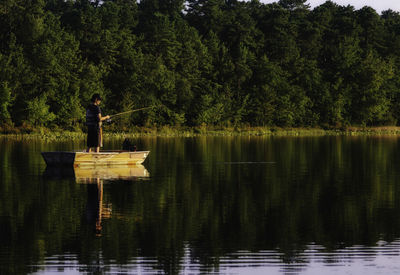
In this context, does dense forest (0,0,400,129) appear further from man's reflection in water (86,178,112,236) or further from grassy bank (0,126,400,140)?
man's reflection in water (86,178,112,236)

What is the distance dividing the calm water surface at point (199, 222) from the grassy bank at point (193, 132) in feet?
132

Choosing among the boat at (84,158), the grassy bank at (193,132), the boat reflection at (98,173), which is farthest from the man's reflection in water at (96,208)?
the grassy bank at (193,132)

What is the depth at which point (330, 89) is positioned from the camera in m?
108

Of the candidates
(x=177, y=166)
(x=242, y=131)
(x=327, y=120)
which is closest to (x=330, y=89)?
(x=327, y=120)

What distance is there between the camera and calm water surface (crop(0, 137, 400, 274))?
44.2 feet

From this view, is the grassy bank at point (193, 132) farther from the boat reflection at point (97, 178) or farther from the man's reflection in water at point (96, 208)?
the man's reflection in water at point (96, 208)

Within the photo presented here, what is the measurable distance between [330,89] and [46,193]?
88424 mm

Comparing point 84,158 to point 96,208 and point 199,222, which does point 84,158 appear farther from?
point 199,222

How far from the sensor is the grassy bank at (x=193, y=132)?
71.9 metres

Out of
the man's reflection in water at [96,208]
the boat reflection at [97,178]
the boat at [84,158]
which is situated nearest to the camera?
the man's reflection in water at [96,208]

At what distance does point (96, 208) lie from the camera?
66.3 feet

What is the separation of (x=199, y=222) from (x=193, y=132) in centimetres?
7015

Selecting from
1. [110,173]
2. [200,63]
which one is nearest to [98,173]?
[110,173]

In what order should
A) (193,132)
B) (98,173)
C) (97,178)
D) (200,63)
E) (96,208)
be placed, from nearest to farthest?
(96,208) < (97,178) < (98,173) < (193,132) < (200,63)
